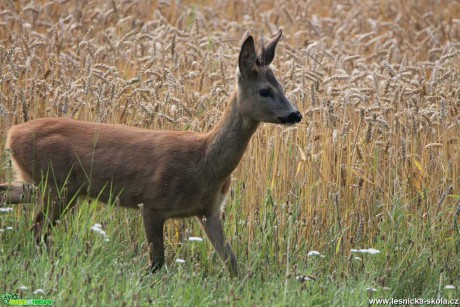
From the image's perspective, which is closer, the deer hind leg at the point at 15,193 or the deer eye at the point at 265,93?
the deer eye at the point at 265,93

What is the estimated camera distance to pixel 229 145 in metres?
7.24

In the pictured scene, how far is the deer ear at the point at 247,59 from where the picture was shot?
703 cm

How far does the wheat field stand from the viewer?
6.08 metres

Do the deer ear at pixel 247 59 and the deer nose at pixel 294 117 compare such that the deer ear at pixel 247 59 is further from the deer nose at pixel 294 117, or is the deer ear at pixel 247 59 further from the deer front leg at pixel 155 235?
the deer front leg at pixel 155 235

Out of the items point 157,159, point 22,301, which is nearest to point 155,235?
point 157,159

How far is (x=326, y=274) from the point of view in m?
7.05

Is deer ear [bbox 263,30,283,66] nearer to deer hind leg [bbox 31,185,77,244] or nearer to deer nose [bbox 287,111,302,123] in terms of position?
deer nose [bbox 287,111,302,123]

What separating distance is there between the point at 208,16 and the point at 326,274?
956 centimetres

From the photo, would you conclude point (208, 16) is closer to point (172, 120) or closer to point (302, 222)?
point (172, 120)

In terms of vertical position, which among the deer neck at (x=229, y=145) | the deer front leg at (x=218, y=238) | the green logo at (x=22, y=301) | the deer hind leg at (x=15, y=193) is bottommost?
the deer front leg at (x=218, y=238)

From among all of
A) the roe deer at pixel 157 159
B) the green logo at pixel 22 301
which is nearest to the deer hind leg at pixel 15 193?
the roe deer at pixel 157 159

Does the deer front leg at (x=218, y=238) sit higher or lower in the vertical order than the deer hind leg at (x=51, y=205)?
lower

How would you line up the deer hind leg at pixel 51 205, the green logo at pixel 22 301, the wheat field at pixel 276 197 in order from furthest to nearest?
the deer hind leg at pixel 51 205 → the wheat field at pixel 276 197 → the green logo at pixel 22 301

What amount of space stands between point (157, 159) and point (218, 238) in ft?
2.60
